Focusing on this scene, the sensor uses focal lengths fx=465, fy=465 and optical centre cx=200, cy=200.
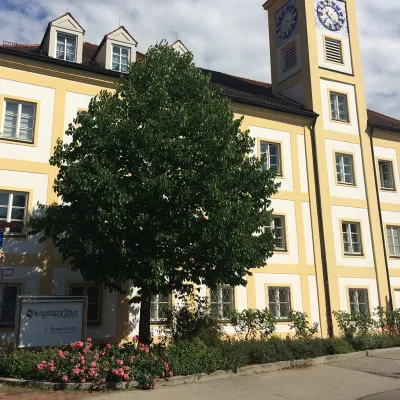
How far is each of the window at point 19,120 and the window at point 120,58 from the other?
4060 millimetres

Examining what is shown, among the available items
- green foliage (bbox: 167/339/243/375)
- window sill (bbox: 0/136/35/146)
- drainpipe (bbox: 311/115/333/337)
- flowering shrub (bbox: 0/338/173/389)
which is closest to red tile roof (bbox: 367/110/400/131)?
drainpipe (bbox: 311/115/333/337)

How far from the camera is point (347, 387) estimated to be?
10.5m

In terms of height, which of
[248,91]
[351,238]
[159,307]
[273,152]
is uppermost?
[248,91]

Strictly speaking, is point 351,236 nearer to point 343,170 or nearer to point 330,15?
point 343,170

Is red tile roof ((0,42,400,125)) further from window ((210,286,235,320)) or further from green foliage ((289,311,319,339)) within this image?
green foliage ((289,311,319,339))

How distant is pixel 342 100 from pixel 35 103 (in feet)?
47.8

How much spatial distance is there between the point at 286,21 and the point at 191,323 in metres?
17.8

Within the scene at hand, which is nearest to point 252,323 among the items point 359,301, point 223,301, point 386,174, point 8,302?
point 223,301

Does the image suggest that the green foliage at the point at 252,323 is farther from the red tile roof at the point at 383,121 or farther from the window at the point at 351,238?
the red tile roof at the point at 383,121

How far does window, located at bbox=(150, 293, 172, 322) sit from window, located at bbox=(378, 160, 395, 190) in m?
12.6

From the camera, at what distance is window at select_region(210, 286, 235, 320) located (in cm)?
1698

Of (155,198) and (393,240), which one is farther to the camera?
(393,240)

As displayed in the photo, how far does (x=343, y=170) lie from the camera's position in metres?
21.6

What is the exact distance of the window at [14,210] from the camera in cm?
Answer: 1455
